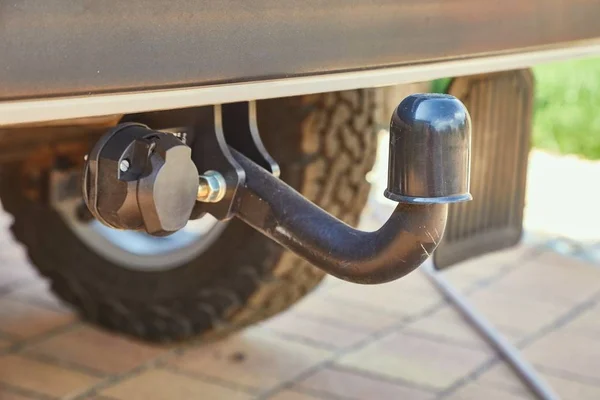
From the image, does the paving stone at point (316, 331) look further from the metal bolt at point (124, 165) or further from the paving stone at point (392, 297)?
the metal bolt at point (124, 165)

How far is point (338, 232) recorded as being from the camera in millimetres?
808

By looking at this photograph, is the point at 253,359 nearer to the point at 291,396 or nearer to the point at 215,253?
the point at 291,396

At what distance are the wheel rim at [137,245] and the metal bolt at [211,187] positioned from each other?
761 millimetres

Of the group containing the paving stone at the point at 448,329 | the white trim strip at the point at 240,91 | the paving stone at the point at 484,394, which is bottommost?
the paving stone at the point at 484,394

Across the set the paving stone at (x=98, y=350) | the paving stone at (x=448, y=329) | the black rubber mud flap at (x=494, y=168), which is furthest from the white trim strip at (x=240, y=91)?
the paving stone at (x=98, y=350)

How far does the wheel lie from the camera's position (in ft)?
4.62

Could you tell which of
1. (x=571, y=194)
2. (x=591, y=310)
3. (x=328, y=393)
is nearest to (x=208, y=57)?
(x=328, y=393)

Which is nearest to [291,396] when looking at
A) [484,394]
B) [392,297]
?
[484,394]

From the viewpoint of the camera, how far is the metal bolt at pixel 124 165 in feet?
2.55

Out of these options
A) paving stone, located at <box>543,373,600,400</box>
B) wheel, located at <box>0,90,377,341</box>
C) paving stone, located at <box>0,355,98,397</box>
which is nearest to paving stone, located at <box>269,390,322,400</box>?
wheel, located at <box>0,90,377,341</box>

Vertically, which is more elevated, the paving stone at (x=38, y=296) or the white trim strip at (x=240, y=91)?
the white trim strip at (x=240, y=91)

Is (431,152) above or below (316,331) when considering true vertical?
above

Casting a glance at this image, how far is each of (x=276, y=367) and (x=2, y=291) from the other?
0.81m

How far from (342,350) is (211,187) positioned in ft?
3.54
